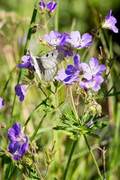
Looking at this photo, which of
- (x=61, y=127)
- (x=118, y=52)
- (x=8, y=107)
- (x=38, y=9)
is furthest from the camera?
(x=118, y=52)

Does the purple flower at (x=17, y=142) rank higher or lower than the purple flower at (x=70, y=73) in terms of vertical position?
lower

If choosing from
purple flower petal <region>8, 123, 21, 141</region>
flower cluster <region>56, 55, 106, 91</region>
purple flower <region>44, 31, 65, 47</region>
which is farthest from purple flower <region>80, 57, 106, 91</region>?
purple flower petal <region>8, 123, 21, 141</region>

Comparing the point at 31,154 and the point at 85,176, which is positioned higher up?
the point at 31,154

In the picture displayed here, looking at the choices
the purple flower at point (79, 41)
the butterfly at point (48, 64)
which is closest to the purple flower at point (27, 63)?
the butterfly at point (48, 64)

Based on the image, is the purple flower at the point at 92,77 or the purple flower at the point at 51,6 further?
the purple flower at the point at 51,6

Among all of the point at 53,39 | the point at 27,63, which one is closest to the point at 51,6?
the point at 53,39

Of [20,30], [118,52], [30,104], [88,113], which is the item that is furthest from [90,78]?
[20,30]

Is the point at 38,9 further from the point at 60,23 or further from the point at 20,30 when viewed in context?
the point at 60,23

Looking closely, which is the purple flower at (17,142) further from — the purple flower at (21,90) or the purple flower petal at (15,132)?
the purple flower at (21,90)
